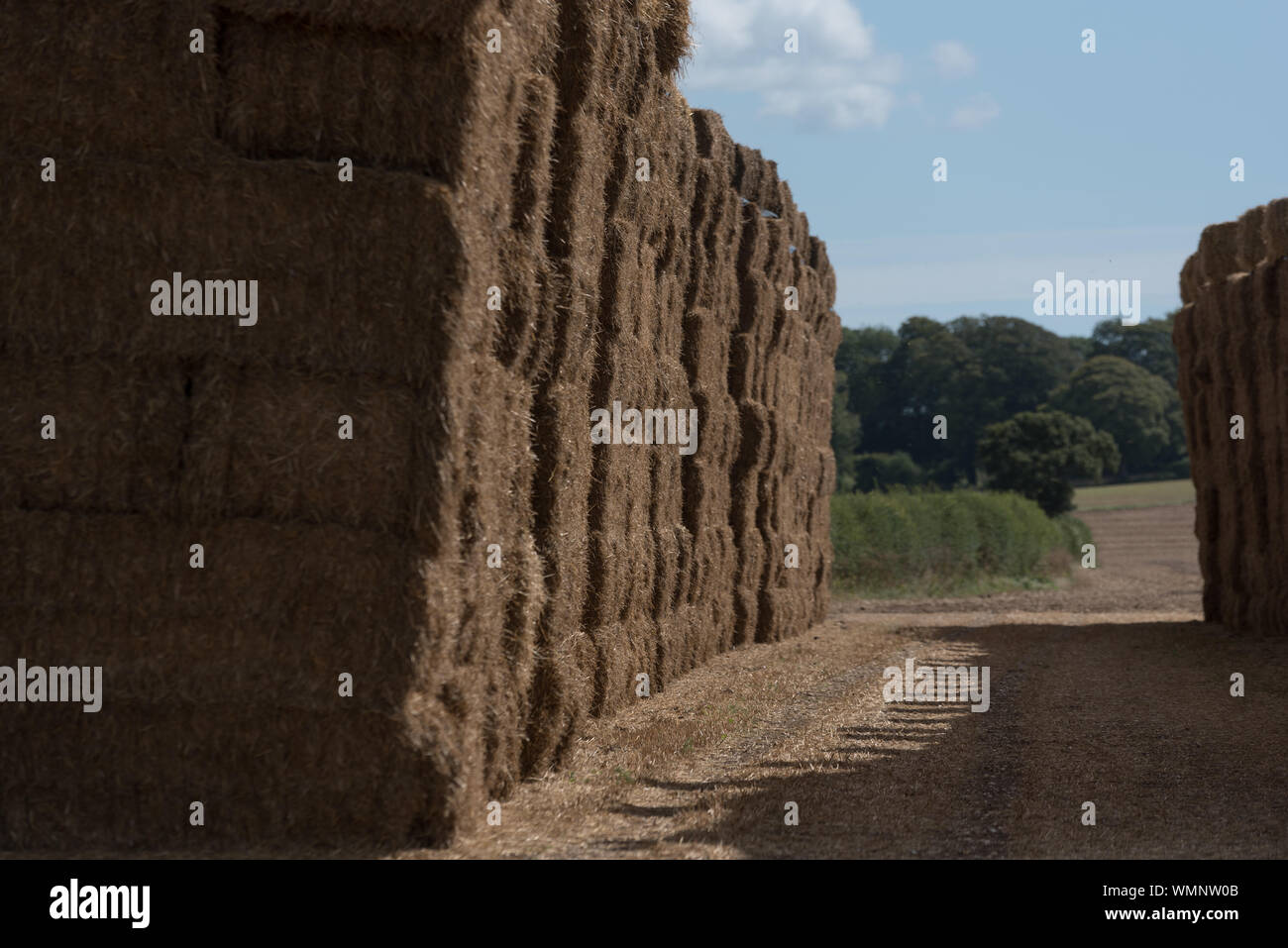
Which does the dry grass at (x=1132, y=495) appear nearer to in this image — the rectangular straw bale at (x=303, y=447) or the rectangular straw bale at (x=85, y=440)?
the rectangular straw bale at (x=303, y=447)

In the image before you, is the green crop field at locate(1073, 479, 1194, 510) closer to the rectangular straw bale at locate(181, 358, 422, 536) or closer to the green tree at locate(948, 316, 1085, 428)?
the green tree at locate(948, 316, 1085, 428)

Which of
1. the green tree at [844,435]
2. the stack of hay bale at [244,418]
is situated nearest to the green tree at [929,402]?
the green tree at [844,435]

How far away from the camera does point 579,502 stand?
31.4ft

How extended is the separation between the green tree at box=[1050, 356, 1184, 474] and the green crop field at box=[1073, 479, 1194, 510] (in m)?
2.26

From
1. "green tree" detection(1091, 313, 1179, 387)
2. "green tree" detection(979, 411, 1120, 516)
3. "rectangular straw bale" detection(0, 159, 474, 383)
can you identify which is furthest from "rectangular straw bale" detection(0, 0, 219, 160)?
"green tree" detection(1091, 313, 1179, 387)

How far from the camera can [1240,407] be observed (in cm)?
1775

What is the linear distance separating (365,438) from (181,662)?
1.31 m

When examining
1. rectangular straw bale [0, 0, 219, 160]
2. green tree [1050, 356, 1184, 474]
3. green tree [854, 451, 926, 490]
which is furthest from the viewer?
green tree [1050, 356, 1184, 474]

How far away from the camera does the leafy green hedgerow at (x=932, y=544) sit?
2922cm

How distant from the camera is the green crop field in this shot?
232 ft

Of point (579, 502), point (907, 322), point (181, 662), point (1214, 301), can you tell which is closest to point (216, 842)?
point (181, 662)

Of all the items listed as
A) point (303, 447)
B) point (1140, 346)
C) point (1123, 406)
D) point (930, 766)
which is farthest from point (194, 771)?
point (1140, 346)

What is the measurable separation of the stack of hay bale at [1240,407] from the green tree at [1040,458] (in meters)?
31.3

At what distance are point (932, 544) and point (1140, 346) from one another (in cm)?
7852
